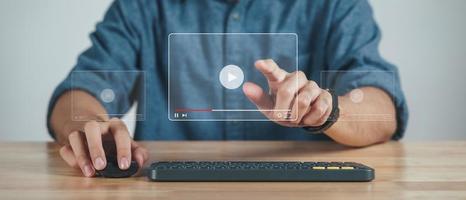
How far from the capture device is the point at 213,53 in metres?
1.45

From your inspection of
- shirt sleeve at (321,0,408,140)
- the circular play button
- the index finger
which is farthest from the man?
the index finger

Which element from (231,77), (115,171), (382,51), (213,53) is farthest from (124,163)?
(382,51)

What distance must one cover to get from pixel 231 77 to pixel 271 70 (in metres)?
0.16

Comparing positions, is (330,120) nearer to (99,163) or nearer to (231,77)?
(231,77)

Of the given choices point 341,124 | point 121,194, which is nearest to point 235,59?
point 341,124

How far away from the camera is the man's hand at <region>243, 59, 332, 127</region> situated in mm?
1129

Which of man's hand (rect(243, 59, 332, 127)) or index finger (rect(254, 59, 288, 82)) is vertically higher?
index finger (rect(254, 59, 288, 82))

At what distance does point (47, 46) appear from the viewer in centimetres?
168

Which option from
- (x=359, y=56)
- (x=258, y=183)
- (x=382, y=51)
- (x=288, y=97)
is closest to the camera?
(x=258, y=183)

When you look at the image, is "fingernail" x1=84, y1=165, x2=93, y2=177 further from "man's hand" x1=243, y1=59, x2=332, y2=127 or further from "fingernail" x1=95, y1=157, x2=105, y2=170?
"man's hand" x1=243, y1=59, x2=332, y2=127

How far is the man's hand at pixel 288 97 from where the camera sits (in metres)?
1.13

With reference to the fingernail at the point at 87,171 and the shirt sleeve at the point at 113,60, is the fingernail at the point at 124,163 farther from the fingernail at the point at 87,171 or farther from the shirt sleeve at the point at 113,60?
the shirt sleeve at the point at 113,60

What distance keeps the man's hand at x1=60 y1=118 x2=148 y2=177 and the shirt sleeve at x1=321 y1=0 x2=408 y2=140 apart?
55cm

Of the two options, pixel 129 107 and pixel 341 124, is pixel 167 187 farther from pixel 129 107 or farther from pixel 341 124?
pixel 129 107
